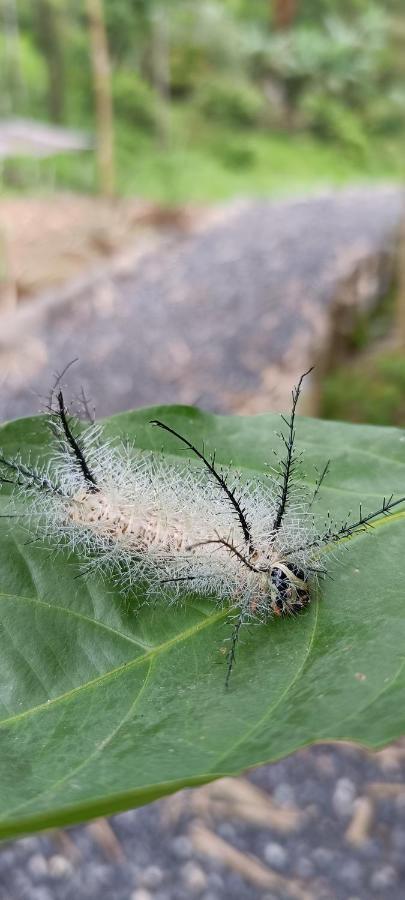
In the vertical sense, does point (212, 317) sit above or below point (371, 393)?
above

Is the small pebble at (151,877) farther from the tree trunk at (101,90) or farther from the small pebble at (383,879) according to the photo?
the tree trunk at (101,90)

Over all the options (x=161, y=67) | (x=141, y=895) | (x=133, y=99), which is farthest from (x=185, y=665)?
(x=161, y=67)

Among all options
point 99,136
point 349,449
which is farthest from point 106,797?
point 99,136

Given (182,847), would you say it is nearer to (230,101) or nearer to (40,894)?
(40,894)

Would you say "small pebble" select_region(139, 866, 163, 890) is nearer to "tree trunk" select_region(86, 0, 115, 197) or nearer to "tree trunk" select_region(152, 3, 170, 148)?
"tree trunk" select_region(86, 0, 115, 197)

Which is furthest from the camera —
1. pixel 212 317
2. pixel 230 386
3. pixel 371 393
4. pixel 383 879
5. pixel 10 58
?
pixel 10 58

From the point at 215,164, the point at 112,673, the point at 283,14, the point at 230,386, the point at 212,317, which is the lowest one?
the point at 230,386
